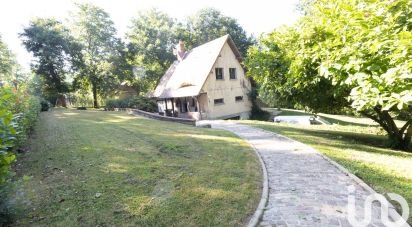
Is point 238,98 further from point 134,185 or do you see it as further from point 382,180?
point 134,185

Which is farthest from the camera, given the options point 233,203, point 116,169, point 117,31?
point 117,31

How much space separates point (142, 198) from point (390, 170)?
660 cm

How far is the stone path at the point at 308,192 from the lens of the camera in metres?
4.17

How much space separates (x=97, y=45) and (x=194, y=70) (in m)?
22.1

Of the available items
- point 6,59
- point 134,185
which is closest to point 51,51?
point 6,59

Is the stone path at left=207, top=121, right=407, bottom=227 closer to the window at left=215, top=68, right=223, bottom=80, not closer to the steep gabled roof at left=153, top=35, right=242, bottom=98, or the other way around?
the steep gabled roof at left=153, top=35, right=242, bottom=98

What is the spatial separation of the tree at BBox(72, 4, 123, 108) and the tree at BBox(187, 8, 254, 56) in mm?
12769

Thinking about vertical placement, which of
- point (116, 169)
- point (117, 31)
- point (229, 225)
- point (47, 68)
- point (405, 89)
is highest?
point (117, 31)

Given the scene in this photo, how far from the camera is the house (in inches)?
A: 858

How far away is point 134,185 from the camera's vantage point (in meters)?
5.30

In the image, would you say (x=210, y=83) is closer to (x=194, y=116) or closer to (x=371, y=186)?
(x=194, y=116)

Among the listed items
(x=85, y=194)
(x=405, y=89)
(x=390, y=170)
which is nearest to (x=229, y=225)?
(x=85, y=194)

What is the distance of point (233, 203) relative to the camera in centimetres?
461

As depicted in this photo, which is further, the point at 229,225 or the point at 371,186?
the point at 371,186
